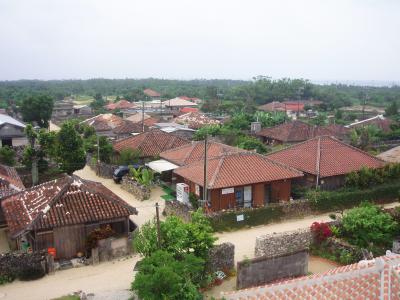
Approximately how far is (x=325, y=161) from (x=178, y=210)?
1083 centimetres

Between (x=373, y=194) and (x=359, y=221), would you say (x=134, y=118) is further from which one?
(x=359, y=221)

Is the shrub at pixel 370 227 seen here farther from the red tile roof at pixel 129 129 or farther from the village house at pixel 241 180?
the red tile roof at pixel 129 129

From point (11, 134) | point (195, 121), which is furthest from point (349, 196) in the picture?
point (195, 121)

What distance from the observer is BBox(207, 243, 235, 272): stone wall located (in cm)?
1794

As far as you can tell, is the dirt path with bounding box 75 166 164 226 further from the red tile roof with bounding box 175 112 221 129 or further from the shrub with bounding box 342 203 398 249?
the red tile roof with bounding box 175 112 221 129

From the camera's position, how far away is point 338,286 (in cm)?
958

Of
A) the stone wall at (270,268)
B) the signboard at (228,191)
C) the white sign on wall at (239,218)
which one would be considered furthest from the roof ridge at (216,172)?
the stone wall at (270,268)

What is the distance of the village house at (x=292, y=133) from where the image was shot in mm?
46250

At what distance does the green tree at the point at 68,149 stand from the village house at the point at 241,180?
8.30 m

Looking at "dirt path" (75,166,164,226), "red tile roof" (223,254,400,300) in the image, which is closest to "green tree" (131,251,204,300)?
"red tile roof" (223,254,400,300)

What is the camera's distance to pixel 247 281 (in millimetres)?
16891

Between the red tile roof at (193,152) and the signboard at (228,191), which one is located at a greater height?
the red tile roof at (193,152)

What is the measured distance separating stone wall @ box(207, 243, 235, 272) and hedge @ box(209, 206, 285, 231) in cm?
427

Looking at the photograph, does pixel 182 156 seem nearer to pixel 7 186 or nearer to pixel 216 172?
pixel 216 172
